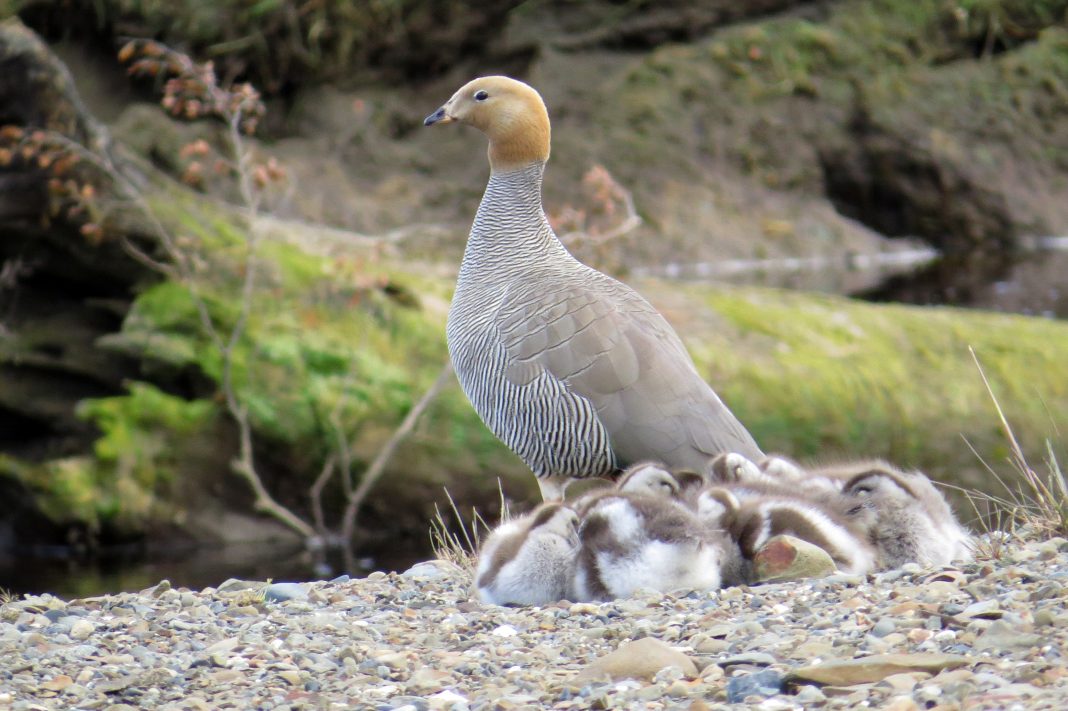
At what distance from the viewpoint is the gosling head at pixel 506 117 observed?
277 inches

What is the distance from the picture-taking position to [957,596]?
13.1 feet

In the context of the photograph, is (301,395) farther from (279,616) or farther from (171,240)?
(279,616)

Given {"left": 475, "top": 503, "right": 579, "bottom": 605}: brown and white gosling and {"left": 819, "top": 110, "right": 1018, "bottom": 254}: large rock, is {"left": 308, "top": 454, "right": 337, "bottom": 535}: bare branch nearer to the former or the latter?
{"left": 475, "top": 503, "right": 579, "bottom": 605}: brown and white gosling

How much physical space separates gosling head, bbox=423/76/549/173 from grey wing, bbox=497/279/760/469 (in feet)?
3.42

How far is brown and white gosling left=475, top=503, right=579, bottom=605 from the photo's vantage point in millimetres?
4590

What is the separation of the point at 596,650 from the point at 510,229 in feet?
10.7

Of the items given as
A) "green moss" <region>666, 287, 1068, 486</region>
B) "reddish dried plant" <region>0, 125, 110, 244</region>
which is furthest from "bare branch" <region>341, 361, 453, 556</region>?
"reddish dried plant" <region>0, 125, 110, 244</region>

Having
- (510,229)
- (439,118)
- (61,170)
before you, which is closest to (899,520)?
(510,229)

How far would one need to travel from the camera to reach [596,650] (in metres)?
3.93

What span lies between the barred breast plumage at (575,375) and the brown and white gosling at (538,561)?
127cm

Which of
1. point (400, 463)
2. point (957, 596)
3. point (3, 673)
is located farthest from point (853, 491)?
point (400, 463)

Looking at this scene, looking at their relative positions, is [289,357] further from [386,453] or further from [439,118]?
[439,118]

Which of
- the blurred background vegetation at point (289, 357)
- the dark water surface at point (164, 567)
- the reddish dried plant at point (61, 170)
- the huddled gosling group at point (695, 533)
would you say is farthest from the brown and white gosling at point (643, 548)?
the reddish dried plant at point (61, 170)

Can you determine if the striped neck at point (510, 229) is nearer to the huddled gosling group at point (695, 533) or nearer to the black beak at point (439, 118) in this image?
the black beak at point (439, 118)
